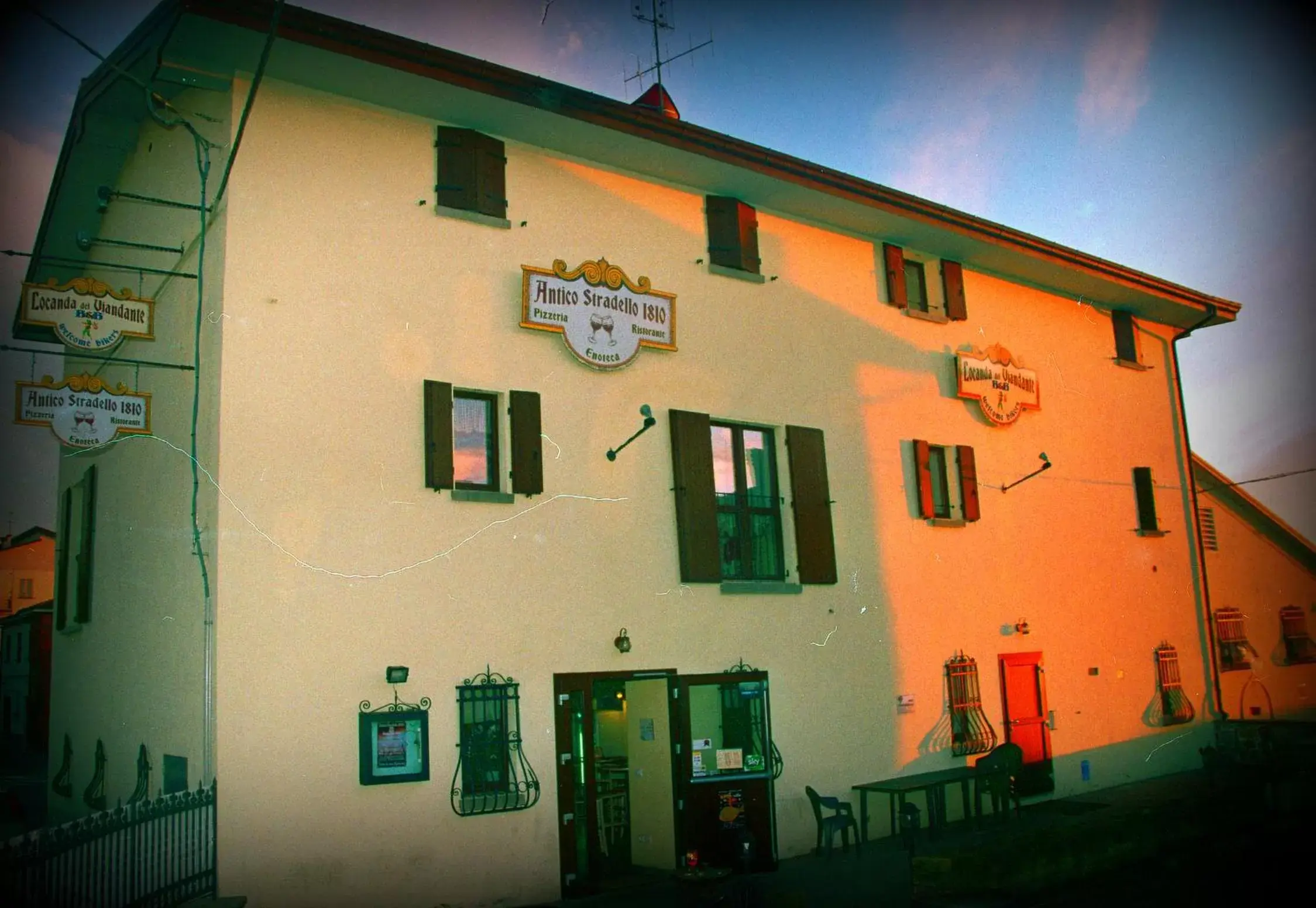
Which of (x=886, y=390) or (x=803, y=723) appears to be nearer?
(x=803, y=723)

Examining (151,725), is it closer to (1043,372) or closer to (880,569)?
(880,569)

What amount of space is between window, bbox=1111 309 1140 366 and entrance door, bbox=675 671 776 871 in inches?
453

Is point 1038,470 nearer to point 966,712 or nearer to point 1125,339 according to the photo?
point 966,712

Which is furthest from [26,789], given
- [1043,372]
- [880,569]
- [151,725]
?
[1043,372]

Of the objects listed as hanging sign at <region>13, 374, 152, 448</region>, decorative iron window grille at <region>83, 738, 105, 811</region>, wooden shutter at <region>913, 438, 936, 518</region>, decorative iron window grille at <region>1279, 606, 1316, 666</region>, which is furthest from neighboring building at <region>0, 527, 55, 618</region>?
decorative iron window grille at <region>1279, 606, 1316, 666</region>

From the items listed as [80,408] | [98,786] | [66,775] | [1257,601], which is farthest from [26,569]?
[1257,601]

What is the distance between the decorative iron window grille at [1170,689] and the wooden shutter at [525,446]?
13.4 m

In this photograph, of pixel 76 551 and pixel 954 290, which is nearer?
pixel 76 551

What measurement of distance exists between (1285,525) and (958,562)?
1234 centimetres

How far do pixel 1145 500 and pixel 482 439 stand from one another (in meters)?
14.0

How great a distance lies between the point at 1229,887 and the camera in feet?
38.0

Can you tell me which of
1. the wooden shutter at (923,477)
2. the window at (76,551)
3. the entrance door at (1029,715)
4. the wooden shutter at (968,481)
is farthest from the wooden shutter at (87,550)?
the entrance door at (1029,715)

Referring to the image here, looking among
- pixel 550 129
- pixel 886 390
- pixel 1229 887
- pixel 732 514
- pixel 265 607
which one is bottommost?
pixel 1229 887

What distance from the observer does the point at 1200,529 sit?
72.0 ft
